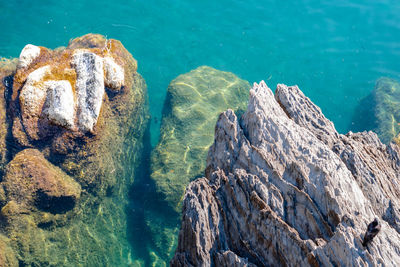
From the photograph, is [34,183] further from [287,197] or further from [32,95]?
[287,197]

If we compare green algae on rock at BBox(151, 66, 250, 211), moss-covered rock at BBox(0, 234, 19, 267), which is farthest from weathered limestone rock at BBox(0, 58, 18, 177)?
green algae on rock at BBox(151, 66, 250, 211)

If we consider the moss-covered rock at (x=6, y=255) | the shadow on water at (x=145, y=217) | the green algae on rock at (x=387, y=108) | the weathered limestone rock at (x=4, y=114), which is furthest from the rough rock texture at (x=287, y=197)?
the green algae on rock at (x=387, y=108)

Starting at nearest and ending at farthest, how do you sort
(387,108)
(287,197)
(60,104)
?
(287,197), (60,104), (387,108)

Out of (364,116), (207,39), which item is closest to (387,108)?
(364,116)

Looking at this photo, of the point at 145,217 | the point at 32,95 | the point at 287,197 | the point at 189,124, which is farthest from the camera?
the point at 189,124

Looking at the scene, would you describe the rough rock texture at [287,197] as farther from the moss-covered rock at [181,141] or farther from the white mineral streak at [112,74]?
the white mineral streak at [112,74]

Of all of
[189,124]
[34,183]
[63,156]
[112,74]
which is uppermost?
[189,124]

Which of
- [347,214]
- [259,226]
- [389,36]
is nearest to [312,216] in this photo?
[347,214]
